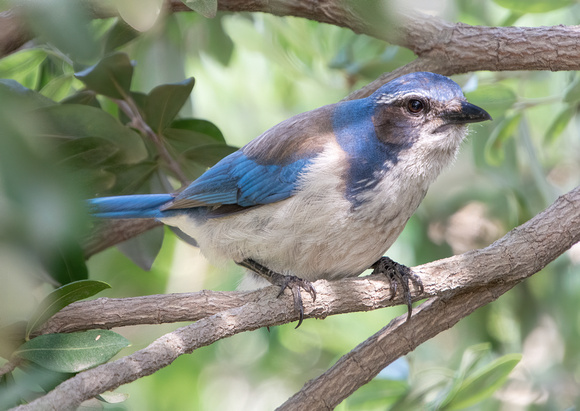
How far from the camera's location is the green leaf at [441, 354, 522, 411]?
262cm

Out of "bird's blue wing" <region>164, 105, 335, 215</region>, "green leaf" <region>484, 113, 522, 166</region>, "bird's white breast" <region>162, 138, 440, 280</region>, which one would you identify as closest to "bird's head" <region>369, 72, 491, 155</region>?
"bird's white breast" <region>162, 138, 440, 280</region>

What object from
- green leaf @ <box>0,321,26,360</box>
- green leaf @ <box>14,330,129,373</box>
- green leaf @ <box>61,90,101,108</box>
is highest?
green leaf @ <box>61,90,101,108</box>

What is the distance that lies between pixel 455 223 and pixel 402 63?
100cm

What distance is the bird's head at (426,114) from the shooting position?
2.90 meters

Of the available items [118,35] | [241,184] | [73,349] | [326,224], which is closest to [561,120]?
[326,224]

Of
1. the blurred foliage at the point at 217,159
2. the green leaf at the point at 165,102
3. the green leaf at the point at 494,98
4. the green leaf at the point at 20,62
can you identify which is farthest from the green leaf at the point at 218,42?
the green leaf at the point at 494,98

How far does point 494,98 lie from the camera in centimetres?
341

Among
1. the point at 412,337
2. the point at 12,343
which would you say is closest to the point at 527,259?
the point at 412,337

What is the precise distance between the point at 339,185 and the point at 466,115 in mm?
562

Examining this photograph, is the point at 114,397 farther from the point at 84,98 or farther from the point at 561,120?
the point at 561,120

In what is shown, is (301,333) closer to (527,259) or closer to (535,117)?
(527,259)

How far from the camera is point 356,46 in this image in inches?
154

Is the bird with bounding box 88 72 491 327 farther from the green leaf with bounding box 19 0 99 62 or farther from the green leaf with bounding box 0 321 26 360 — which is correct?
the green leaf with bounding box 19 0 99 62

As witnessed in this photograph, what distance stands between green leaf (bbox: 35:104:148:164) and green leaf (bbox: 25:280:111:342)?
0.69 metres
